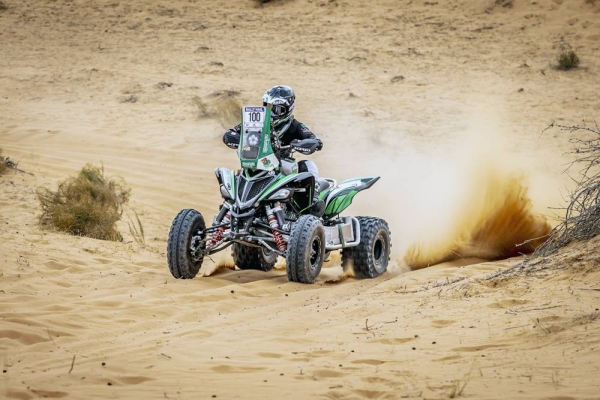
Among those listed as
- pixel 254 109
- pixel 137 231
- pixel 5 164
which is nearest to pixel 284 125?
pixel 254 109

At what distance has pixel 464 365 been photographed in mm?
6395

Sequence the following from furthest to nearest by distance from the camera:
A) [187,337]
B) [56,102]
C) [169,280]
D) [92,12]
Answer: [92,12] < [56,102] < [169,280] < [187,337]

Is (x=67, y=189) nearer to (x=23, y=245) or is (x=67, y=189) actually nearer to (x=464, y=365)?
(x=23, y=245)

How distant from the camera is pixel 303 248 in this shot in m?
9.69

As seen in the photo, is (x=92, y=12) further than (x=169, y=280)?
Yes

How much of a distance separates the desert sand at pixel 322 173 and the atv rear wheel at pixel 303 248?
6.2 inches

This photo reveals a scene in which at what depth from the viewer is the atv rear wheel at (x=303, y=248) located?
9688mm

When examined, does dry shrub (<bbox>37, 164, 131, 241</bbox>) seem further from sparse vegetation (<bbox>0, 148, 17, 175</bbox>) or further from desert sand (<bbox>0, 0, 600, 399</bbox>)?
sparse vegetation (<bbox>0, 148, 17, 175</bbox>)

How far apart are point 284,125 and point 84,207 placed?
367 cm

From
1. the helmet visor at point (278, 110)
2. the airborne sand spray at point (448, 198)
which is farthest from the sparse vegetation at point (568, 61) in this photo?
the helmet visor at point (278, 110)

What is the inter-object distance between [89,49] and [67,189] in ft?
41.9

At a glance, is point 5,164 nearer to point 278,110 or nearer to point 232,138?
point 232,138

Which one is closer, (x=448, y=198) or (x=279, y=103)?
(x=279, y=103)

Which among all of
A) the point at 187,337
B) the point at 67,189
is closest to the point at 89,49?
the point at 67,189
